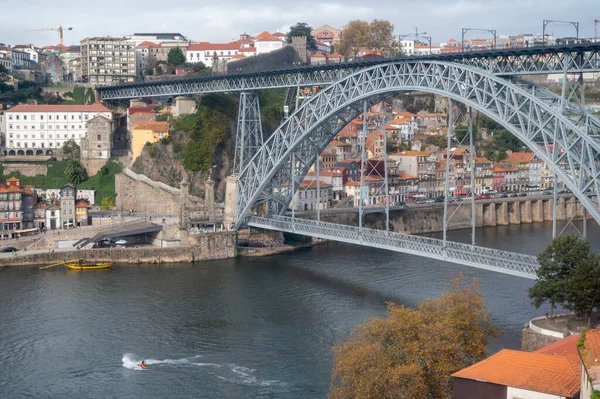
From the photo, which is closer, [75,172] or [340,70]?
[340,70]

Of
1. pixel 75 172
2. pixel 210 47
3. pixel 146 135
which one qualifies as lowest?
pixel 75 172

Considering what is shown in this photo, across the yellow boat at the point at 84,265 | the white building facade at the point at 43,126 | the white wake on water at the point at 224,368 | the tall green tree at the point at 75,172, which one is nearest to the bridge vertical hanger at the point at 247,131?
the yellow boat at the point at 84,265

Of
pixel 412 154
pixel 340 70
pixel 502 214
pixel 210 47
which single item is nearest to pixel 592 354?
pixel 340 70

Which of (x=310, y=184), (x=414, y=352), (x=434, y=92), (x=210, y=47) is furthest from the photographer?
(x=210, y=47)

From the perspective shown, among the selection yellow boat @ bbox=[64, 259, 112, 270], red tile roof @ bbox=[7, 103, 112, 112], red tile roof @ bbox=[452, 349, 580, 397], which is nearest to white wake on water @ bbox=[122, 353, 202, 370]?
red tile roof @ bbox=[452, 349, 580, 397]

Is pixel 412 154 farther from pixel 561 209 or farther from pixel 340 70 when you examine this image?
pixel 340 70

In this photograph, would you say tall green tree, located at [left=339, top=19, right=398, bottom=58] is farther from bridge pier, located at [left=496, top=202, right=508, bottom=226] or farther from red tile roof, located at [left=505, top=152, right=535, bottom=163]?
bridge pier, located at [left=496, top=202, right=508, bottom=226]
